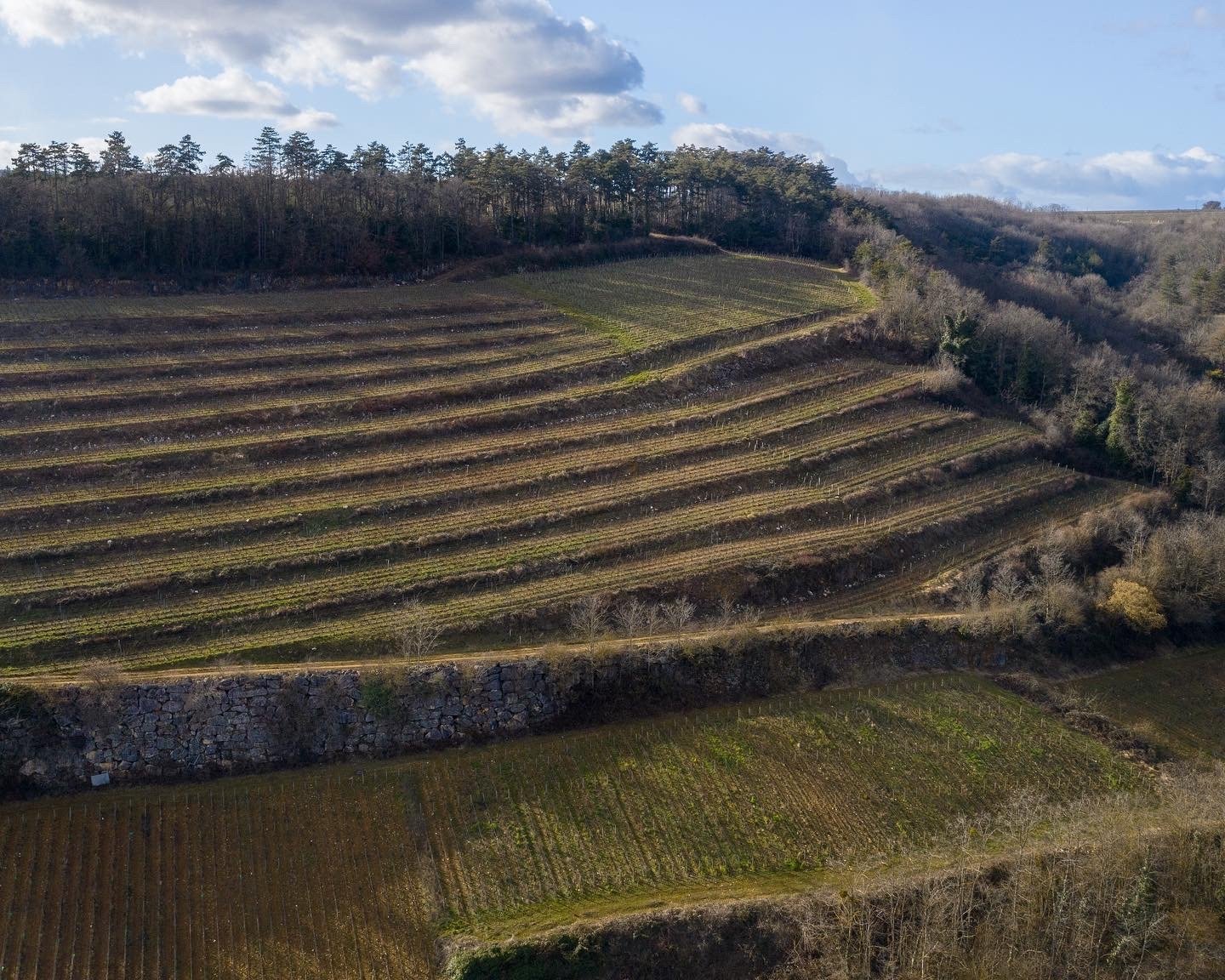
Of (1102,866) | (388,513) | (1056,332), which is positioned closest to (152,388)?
(388,513)

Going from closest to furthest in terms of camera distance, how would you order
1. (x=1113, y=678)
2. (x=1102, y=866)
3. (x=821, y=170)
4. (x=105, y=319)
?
(x=1102, y=866), (x=1113, y=678), (x=105, y=319), (x=821, y=170)

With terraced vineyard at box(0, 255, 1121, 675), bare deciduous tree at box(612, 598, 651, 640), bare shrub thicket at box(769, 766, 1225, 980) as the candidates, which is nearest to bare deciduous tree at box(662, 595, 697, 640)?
bare deciduous tree at box(612, 598, 651, 640)

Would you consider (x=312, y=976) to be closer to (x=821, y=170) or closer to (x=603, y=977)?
(x=603, y=977)

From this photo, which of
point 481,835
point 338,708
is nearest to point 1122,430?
point 481,835

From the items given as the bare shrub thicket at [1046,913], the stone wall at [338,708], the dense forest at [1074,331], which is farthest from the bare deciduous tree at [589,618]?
the dense forest at [1074,331]

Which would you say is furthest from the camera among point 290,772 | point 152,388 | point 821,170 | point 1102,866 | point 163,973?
point 821,170

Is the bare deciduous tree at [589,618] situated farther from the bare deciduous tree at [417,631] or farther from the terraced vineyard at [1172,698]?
the terraced vineyard at [1172,698]
